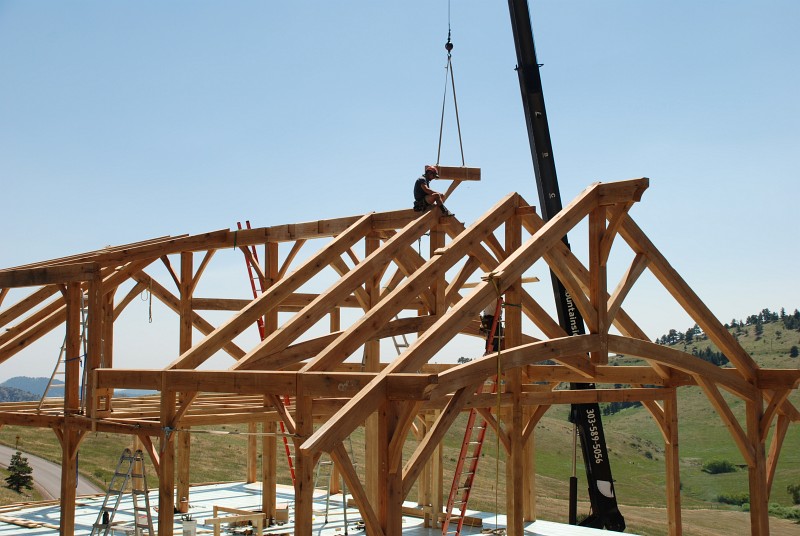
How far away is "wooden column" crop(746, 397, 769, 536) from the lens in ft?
42.8

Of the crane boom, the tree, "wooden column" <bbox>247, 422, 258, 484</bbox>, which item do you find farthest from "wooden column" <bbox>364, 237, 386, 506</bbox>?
the tree

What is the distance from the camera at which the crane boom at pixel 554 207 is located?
1564 centimetres

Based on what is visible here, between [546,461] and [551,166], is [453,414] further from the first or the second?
[546,461]

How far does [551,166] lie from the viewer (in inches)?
631

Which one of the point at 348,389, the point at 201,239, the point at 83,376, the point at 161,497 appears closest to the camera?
the point at 348,389

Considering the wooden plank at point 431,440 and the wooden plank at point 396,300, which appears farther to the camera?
the wooden plank at point 396,300

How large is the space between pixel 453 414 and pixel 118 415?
502 centimetres

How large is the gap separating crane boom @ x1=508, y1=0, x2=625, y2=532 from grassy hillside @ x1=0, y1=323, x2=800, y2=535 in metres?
3.53

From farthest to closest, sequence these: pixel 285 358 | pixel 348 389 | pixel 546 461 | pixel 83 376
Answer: pixel 546 461, pixel 83 376, pixel 285 358, pixel 348 389

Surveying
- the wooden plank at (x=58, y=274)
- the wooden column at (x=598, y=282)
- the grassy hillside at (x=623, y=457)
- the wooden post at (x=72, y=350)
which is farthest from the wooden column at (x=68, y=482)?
the grassy hillside at (x=623, y=457)

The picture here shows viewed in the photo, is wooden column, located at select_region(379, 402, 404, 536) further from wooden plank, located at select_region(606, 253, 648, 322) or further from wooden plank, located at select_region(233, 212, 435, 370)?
wooden plank, located at select_region(606, 253, 648, 322)

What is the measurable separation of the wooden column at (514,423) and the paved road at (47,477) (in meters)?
18.9

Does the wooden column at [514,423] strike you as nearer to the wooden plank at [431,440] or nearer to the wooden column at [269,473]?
the wooden plank at [431,440]

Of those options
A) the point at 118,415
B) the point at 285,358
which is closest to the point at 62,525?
the point at 118,415
